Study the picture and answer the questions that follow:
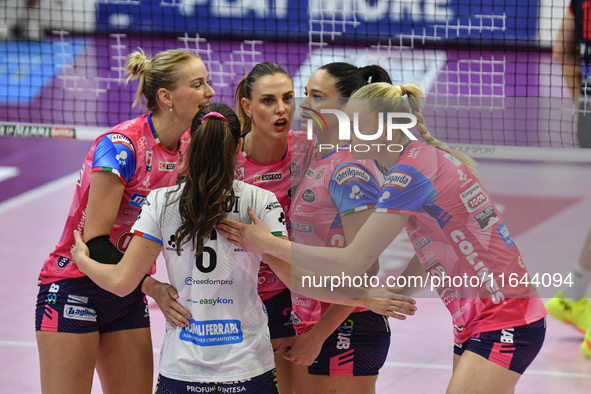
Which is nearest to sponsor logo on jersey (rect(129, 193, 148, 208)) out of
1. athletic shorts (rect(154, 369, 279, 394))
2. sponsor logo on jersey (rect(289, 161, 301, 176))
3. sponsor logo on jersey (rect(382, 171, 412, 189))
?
sponsor logo on jersey (rect(289, 161, 301, 176))

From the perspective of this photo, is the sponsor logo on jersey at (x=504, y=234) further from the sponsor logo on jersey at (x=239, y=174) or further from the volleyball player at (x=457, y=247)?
the sponsor logo on jersey at (x=239, y=174)

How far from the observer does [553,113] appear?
10.8m

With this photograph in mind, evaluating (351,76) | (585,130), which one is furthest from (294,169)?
(585,130)

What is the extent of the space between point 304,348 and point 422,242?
0.75 meters

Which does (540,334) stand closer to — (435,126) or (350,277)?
(350,277)

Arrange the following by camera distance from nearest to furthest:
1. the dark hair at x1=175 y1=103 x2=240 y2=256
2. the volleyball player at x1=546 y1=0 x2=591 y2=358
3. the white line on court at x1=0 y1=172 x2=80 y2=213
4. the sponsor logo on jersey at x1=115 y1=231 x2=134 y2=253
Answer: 1. the dark hair at x1=175 y1=103 x2=240 y2=256
2. the sponsor logo on jersey at x1=115 y1=231 x2=134 y2=253
3. the volleyball player at x1=546 y1=0 x2=591 y2=358
4. the white line on court at x1=0 y1=172 x2=80 y2=213

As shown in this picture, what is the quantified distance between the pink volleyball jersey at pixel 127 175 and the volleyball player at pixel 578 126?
3294 mm

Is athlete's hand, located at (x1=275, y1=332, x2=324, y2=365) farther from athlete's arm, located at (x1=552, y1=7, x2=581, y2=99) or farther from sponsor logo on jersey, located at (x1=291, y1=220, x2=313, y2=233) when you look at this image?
athlete's arm, located at (x1=552, y1=7, x2=581, y2=99)

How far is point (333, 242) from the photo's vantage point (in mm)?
3197

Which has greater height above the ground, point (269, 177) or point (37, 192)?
point (269, 177)

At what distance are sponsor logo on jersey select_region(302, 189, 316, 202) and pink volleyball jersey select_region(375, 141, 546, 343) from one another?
1.62ft

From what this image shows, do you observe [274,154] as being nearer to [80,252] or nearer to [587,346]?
[80,252]

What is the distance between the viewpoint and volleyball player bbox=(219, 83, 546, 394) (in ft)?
9.08

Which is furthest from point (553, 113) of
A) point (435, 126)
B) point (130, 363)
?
point (130, 363)
